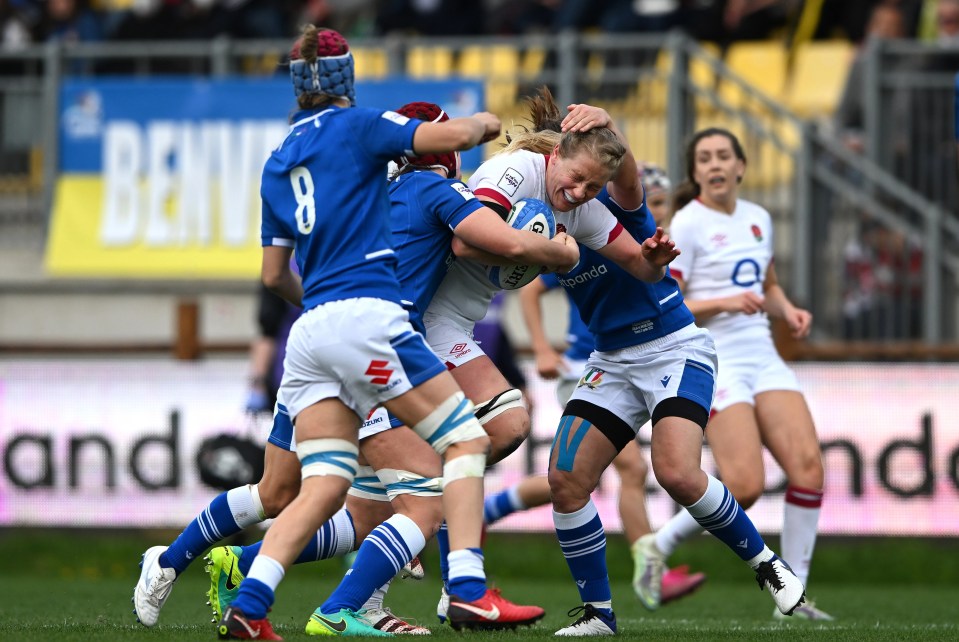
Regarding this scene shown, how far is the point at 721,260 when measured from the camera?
819 centimetres

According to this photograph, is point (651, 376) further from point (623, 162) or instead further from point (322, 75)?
point (322, 75)

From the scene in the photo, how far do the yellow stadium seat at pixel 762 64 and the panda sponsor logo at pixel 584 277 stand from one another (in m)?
8.83

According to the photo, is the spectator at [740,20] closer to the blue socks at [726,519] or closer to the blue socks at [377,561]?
the blue socks at [726,519]

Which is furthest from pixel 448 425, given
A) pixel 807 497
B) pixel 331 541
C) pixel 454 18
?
pixel 454 18

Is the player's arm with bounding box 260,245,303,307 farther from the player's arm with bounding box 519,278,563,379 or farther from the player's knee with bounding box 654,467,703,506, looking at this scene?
the player's arm with bounding box 519,278,563,379

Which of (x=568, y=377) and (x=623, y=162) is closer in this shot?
(x=623, y=162)

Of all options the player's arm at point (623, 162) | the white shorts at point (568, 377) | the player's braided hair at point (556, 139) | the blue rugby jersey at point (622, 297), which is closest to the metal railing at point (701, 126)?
the white shorts at point (568, 377)

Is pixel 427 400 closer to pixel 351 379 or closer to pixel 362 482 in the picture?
pixel 351 379

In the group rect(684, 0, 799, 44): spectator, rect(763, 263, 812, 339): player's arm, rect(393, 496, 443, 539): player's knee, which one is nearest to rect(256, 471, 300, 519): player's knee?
rect(393, 496, 443, 539): player's knee

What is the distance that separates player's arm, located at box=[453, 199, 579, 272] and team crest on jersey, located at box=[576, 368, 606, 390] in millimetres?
955

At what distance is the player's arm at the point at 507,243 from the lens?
227 inches

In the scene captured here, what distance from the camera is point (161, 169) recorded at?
1414 centimetres

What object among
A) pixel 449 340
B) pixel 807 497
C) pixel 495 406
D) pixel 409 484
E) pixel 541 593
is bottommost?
pixel 541 593

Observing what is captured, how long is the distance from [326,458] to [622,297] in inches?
67.3
